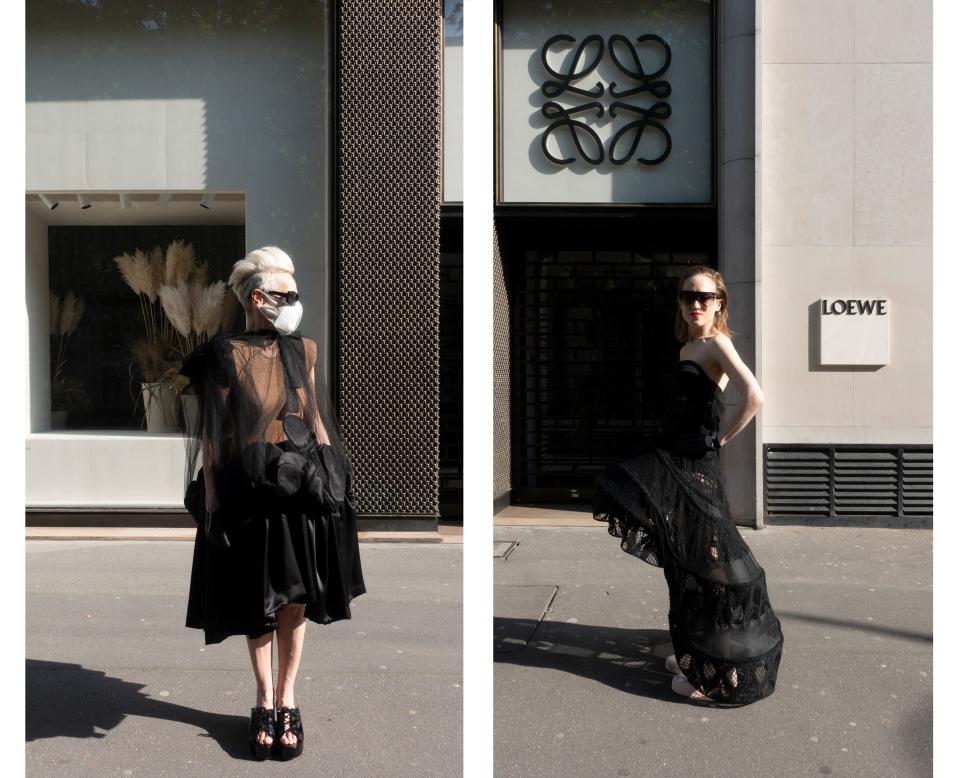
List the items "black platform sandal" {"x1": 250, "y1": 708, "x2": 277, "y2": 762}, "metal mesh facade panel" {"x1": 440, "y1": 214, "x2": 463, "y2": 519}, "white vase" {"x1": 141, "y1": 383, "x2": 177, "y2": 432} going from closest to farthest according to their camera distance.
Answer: "black platform sandal" {"x1": 250, "y1": 708, "x2": 277, "y2": 762} < "white vase" {"x1": 141, "y1": 383, "x2": 177, "y2": 432} < "metal mesh facade panel" {"x1": 440, "y1": 214, "x2": 463, "y2": 519}

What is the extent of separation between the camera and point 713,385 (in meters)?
3.18

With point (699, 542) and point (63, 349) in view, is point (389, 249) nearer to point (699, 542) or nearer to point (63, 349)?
point (63, 349)

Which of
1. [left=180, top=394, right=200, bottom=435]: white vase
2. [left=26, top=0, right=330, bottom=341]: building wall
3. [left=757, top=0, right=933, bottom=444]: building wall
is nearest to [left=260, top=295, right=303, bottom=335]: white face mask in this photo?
[left=180, top=394, right=200, bottom=435]: white vase

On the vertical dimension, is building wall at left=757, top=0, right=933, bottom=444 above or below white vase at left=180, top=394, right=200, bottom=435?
above

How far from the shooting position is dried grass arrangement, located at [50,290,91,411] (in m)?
6.82

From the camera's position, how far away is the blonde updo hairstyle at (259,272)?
2818 millimetres

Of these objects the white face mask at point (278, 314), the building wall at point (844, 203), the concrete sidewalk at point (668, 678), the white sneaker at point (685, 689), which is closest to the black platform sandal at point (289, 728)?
the concrete sidewalk at point (668, 678)

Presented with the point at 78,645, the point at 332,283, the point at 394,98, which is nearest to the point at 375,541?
the point at 332,283

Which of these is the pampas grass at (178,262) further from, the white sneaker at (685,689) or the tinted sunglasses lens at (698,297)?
the white sneaker at (685,689)

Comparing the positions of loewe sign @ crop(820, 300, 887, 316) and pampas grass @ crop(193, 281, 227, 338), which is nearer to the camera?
pampas grass @ crop(193, 281, 227, 338)

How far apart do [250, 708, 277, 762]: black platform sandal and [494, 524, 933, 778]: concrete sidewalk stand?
2.22 feet

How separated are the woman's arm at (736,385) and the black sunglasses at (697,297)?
0.13 meters

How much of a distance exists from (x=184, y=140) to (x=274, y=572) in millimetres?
4765

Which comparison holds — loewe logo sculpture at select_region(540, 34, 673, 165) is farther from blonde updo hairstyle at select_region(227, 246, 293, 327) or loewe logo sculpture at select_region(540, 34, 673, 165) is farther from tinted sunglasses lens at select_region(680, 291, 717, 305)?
blonde updo hairstyle at select_region(227, 246, 293, 327)
